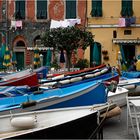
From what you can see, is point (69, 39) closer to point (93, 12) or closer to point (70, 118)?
point (93, 12)

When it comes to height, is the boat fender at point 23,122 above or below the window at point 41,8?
below

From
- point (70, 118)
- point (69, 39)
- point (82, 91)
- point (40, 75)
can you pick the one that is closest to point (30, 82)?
point (40, 75)

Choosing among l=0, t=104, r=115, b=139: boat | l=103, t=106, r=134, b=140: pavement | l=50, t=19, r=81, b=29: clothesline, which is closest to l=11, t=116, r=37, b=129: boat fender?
l=0, t=104, r=115, b=139: boat

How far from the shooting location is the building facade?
30.9 metres

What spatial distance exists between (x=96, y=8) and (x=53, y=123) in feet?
75.5

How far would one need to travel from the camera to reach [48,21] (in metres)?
30.9

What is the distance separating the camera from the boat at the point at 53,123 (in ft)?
25.0

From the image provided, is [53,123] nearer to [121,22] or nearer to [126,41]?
[126,41]

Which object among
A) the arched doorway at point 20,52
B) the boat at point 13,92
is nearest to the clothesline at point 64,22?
the arched doorway at point 20,52

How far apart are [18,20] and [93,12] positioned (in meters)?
Answer: 5.61

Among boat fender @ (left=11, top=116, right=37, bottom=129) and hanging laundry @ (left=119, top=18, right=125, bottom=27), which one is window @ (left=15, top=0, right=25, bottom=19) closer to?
hanging laundry @ (left=119, top=18, right=125, bottom=27)

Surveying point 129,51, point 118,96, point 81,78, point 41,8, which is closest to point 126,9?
point 129,51

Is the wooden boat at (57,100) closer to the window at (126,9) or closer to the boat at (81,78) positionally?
the boat at (81,78)

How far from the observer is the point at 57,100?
28.0 feet
